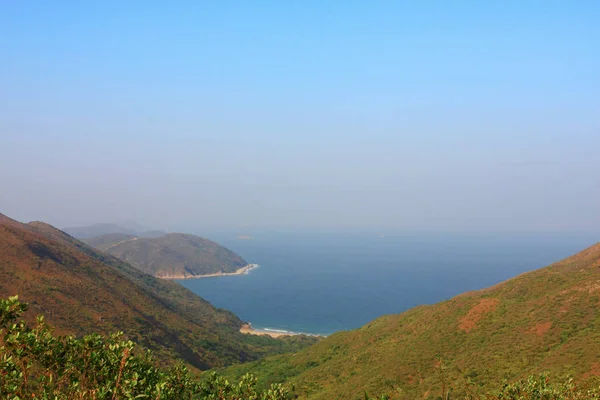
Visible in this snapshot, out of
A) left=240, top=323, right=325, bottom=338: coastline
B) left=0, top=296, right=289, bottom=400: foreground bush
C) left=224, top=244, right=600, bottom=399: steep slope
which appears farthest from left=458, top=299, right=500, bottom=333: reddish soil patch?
left=240, top=323, right=325, bottom=338: coastline

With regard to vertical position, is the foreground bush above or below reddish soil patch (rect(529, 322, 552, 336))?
above

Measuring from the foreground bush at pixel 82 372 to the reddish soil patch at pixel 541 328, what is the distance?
38.8m

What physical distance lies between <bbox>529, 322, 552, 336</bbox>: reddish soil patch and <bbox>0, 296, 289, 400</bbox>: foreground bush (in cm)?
3882

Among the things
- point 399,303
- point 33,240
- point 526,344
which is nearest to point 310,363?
point 526,344

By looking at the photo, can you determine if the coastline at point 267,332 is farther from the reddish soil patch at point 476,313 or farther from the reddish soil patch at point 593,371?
the reddish soil patch at point 593,371

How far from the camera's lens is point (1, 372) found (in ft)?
36.4

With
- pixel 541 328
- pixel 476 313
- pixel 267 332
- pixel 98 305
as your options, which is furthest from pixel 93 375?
pixel 267 332

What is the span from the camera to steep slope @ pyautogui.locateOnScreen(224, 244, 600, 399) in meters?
35.8

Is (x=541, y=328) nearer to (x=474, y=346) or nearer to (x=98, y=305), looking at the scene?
(x=474, y=346)

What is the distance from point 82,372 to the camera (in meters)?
13.9

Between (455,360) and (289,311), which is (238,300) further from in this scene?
(455,360)

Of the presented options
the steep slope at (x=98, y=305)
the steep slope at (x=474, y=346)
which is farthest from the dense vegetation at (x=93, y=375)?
the steep slope at (x=98, y=305)

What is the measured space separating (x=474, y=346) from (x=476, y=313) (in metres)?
9.15

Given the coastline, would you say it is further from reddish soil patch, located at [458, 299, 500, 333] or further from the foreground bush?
the foreground bush
